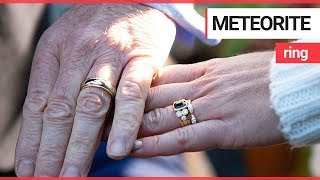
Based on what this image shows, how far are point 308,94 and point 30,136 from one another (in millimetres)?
343

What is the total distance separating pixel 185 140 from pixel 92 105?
0.12 meters

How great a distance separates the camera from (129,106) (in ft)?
2.45

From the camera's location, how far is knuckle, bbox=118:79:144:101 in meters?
0.75

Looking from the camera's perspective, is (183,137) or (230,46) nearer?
(183,137)

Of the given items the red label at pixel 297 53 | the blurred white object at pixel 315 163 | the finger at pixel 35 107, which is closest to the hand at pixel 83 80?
the finger at pixel 35 107

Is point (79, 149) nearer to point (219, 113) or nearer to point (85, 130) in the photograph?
point (85, 130)

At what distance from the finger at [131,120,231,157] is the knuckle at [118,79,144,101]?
0.05 m

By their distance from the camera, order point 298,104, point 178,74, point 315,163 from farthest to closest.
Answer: point 315,163
point 178,74
point 298,104

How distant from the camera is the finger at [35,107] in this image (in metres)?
0.76

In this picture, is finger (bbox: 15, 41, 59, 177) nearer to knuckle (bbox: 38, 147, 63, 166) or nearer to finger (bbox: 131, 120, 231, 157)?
knuckle (bbox: 38, 147, 63, 166)

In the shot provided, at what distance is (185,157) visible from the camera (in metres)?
0.97

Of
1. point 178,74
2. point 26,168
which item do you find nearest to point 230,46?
point 178,74

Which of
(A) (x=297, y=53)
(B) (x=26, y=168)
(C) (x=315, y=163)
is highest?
(A) (x=297, y=53)

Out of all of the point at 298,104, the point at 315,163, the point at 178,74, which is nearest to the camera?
the point at 298,104
